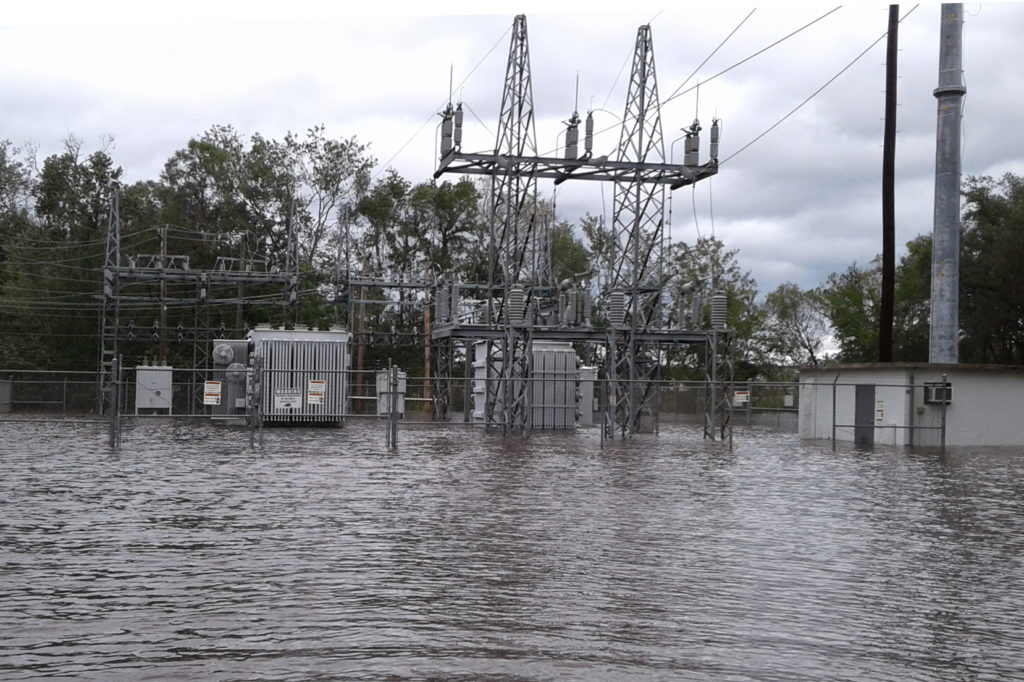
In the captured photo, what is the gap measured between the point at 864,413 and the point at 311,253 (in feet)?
138

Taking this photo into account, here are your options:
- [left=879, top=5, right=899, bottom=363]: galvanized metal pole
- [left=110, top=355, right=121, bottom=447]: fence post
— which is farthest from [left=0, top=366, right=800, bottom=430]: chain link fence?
[left=110, top=355, right=121, bottom=447]: fence post

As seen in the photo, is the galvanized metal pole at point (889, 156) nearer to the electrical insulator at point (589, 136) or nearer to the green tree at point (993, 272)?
the electrical insulator at point (589, 136)

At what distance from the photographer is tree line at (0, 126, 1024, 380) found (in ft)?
193

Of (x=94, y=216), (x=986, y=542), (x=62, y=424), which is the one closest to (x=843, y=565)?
(x=986, y=542)

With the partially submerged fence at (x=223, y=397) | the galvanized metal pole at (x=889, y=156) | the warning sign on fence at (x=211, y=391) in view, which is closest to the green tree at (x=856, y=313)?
the partially submerged fence at (x=223, y=397)

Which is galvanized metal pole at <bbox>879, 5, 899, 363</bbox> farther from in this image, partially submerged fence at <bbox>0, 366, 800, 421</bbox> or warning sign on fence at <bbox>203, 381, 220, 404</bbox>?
warning sign on fence at <bbox>203, 381, 220, 404</bbox>

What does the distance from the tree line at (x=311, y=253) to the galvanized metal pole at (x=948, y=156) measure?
22009 mm

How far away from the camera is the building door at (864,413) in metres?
35.8

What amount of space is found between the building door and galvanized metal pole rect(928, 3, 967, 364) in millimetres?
3588

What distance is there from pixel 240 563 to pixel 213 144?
64111mm

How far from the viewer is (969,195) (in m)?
59.6

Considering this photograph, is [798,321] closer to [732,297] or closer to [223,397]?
[732,297]

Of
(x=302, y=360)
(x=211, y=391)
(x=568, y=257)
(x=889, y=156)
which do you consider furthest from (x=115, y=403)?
(x=568, y=257)

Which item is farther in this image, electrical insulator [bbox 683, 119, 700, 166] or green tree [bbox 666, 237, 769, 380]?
green tree [bbox 666, 237, 769, 380]
